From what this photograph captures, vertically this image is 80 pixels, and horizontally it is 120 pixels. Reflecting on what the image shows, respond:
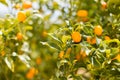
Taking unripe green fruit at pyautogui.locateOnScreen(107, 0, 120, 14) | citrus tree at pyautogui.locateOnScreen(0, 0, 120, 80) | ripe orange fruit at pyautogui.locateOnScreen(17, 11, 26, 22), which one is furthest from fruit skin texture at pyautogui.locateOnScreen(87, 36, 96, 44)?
ripe orange fruit at pyautogui.locateOnScreen(17, 11, 26, 22)

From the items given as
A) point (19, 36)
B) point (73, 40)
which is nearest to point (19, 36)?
point (19, 36)

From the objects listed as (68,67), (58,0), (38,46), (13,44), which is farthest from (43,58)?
(68,67)

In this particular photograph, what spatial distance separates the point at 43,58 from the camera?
1.97 m

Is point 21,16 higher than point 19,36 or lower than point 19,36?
higher

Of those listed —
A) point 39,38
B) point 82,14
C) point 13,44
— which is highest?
point 82,14

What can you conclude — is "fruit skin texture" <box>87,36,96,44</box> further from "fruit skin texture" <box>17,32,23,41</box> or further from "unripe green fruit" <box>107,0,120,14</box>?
"fruit skin texture" <box>17,32,23,41</box>

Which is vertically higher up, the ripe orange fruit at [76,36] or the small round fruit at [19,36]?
the ripe orange fruit at [76,36]

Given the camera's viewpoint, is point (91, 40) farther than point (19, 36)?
No

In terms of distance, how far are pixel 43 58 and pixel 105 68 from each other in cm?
92

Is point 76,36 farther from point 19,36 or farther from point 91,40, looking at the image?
point 19,36

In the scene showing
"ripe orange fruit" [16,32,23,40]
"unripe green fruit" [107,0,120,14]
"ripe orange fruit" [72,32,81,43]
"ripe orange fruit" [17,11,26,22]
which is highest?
"unripe green fruit" [107,0,120,14]

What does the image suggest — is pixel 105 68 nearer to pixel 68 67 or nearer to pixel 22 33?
pixel 68 67

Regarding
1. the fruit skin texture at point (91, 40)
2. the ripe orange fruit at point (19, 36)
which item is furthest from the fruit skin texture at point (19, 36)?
the fruit skin texture at point (91, 40)

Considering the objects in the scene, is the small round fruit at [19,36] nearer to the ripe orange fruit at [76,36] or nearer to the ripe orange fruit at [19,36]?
the ripe orange fruit at [19,36]
